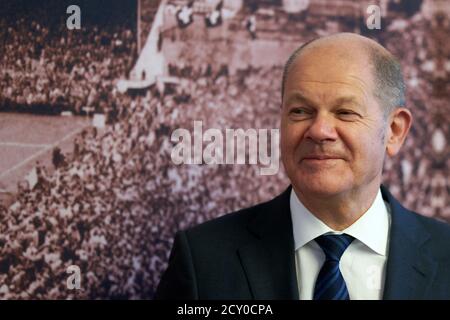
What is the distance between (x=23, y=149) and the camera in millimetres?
1686

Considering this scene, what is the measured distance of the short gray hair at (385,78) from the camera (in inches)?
59.1

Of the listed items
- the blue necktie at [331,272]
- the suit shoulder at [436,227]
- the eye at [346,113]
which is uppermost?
the eye at [346,113]

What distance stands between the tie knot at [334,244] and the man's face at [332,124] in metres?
0.11

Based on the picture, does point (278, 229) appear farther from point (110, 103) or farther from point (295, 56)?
point (110, 103)

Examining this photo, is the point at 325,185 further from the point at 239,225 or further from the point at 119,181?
the point at 119,181

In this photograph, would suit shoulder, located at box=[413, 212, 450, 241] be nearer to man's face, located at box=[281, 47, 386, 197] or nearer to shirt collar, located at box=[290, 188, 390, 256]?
shirt collar, located at box=[290, 188, 390, 256]

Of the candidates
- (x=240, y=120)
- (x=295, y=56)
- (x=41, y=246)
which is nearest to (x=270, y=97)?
(x=240, y=120)

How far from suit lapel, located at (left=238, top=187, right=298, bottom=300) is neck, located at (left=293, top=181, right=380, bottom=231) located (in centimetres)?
7

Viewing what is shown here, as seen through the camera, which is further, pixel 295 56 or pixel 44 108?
pixel 44 108

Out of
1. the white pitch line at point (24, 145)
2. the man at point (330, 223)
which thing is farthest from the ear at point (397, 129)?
the white pitch line at point (24, 145)

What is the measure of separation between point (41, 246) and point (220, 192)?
1.49 feet

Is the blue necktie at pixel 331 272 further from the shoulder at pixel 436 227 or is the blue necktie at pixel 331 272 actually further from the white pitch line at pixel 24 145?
the white pitch line at pixel 24 145

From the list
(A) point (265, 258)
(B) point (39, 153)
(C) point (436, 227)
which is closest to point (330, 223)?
(A) point (265, 258)

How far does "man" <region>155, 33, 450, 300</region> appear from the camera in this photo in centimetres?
146
